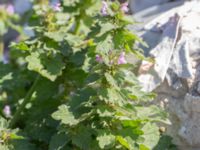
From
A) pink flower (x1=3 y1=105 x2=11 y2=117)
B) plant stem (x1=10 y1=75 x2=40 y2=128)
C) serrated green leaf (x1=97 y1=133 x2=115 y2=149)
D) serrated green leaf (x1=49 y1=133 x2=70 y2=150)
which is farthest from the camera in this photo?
pink flower (x1=3 y1=105 x2=11 y2=117)

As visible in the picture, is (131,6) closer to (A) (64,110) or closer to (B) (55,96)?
(B) (55,96)

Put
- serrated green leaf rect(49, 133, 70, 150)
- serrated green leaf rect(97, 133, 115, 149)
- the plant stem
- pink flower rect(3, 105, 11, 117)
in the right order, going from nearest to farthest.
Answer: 1. serrated green leaf rect(97, 133, 115, 149)
2. serrated green leaf rect(49, 133, 70, 150)
3. the plant stem
4. pink flower rect(3, 105, 11, 117)

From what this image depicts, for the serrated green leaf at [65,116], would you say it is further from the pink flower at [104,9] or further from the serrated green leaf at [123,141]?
→ the pink flower at [104,9]

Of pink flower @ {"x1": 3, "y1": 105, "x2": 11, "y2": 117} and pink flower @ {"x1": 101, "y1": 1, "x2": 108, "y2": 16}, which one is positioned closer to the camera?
pink flower @ {"x1": 101, "y1": 1, "x2": 108, "y2": 16}

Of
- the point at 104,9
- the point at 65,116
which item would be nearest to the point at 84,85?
the point at 65,116

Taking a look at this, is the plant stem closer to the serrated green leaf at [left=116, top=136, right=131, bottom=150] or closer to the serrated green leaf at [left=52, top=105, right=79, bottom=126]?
the serrated green leaf at [left=52, top=105, right=79, bottom=126]

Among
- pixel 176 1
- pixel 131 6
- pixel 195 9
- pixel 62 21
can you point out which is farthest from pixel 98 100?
pixel 131 6

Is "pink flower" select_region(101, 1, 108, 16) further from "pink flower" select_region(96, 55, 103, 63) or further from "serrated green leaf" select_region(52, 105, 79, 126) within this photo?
"serrated green leaf" select_region(52, 105, 79, 126)

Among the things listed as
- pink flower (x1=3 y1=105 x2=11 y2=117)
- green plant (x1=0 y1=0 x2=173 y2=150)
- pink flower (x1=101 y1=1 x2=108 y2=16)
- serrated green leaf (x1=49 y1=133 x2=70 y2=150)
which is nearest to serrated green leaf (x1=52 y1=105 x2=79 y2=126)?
green plant (x1=0 y1=0 x2=173 y2=150)

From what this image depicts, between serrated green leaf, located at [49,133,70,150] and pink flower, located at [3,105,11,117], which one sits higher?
serrated green leaf, located at [49,133,70,150]

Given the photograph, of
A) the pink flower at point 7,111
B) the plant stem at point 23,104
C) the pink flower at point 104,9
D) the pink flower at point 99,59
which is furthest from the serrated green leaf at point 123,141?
the pink flower at point 7,111

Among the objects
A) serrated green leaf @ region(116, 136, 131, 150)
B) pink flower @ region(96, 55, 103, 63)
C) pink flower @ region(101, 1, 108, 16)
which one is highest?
pink flower @ region(101, 1, 108, 16)
